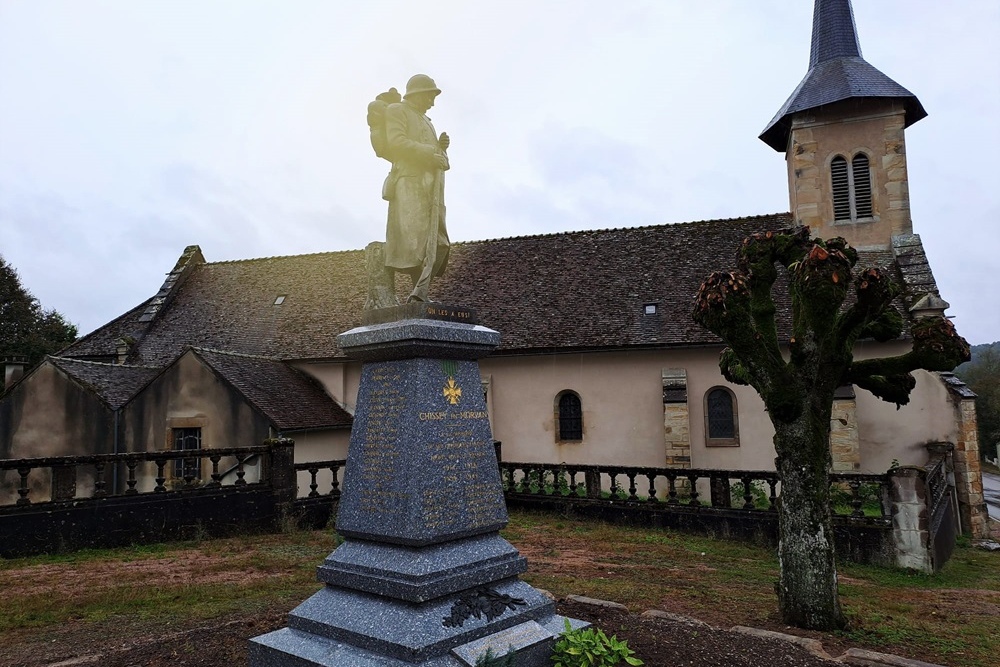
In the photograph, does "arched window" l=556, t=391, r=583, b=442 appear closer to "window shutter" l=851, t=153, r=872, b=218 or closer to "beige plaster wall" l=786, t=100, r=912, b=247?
"beige plaster wall" l=786, t=100, r=912, b=247

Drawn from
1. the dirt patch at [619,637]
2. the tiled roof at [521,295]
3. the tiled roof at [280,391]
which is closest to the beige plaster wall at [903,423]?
the tiled roof at [521,295]

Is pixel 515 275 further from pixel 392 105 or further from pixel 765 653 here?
pixel 765 653

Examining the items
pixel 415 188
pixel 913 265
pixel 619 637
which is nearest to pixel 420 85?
pixel 415 188

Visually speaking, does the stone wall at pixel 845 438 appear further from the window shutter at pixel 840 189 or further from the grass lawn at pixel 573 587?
the window shutter at pixel 840 189

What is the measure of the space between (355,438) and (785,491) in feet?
15.0

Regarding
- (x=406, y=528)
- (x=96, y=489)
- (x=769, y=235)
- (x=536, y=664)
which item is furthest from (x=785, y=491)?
(x=96, y=489)

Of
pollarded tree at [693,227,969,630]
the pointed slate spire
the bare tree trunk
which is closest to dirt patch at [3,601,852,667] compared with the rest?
the bare tree trunk

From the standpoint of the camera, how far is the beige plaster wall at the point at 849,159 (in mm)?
20172

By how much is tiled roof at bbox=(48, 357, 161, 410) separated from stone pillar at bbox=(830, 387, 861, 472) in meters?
18.2

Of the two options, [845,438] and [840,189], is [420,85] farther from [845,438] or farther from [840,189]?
[840,189]

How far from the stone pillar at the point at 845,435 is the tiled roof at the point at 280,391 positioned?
1332 cm

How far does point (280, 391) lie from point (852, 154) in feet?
62.1

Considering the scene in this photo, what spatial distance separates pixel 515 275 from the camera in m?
21.8

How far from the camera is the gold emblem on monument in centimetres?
527
